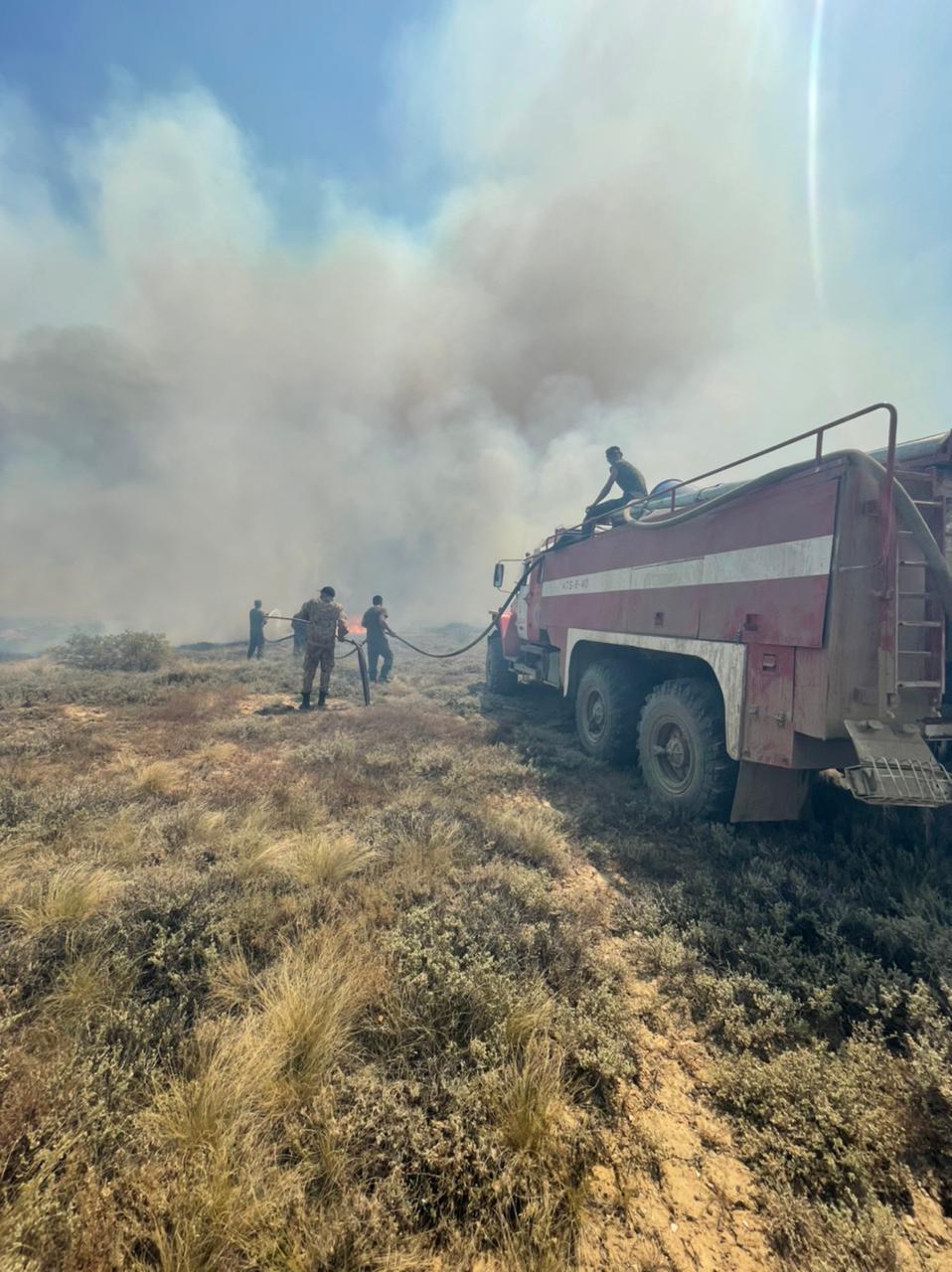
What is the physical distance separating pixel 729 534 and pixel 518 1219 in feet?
14.0

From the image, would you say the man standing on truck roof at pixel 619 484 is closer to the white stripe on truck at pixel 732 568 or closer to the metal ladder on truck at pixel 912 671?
the white stripe on truck at pixel 732 568

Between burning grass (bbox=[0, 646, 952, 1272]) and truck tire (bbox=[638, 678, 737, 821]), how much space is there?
0.31 meters

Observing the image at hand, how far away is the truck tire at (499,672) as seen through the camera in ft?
36.5

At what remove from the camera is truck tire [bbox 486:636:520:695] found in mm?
11117

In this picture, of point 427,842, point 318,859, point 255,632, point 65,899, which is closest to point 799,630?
point 427,842

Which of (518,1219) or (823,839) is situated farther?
(823,839)

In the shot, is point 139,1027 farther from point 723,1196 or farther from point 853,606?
point 853,606

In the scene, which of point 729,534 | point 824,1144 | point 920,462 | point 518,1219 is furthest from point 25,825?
point 920,462

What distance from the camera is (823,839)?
401cm

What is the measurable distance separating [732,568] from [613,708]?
2343 mm

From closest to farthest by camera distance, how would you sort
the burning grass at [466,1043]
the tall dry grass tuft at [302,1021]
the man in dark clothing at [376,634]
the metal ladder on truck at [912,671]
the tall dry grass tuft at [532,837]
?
the burning grass at [466,1043] → the tall dry grass tuft at [302,1021] → the metal ladder on truck at [912,671] → the tall dry grass tuft at [532,837] → the man in dark clothing at [376,634]

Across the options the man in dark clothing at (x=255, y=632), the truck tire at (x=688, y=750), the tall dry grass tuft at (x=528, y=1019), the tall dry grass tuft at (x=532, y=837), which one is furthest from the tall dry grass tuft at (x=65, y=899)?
the man in dark clothing at (x=255, y=632)

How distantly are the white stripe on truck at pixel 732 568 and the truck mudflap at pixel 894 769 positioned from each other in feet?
3.53

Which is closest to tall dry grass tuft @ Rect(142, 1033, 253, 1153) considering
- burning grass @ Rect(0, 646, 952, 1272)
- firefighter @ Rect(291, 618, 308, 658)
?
burning grass @ Rect(0, 646, 952, 1272)
